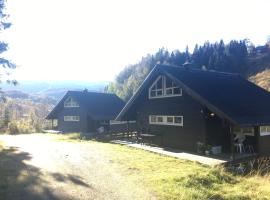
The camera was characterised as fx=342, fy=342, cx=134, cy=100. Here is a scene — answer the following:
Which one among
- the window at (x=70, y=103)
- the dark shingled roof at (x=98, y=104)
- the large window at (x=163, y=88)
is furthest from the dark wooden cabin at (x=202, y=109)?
the window at (x=70, y=103)

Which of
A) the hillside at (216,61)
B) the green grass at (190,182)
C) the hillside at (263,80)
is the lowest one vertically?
the green grass at (190,182)

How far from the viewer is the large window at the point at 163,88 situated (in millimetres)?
20562

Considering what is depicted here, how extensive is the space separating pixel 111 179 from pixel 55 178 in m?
1.86

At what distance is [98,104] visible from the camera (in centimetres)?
3678

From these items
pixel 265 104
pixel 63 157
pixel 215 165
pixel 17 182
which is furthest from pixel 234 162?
pixel 17 182

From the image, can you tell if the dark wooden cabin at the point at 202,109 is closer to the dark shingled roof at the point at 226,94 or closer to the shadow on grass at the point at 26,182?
the dark shingled roof at the point at 226,94

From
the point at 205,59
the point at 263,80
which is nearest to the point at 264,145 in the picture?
the point at 263,80

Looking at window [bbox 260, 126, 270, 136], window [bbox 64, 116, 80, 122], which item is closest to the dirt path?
window [bbox 260, 126, 270, 136]

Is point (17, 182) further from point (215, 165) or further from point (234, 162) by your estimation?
point (234, 162)

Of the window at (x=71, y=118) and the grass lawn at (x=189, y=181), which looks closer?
the grass lawn at (x=189, y=181)

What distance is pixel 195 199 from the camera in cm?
920

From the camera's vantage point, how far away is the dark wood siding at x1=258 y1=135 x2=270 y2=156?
1784 centimetres

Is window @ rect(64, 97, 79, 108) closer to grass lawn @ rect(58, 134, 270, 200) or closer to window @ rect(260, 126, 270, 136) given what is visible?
window @ rect(260, 126, 270, 136)

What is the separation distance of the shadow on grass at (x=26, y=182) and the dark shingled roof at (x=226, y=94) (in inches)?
334
